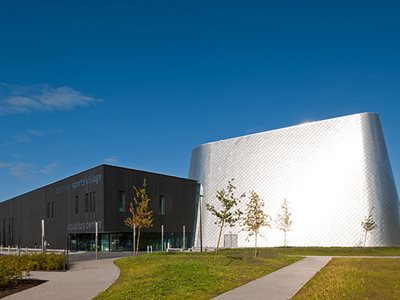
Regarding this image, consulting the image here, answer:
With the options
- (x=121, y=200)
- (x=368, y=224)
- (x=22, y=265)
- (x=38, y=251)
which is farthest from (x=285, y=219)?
(x=22, y=265)

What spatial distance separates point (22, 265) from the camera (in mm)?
17141

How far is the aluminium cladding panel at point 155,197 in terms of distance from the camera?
44.8m

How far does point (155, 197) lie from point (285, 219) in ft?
45.9

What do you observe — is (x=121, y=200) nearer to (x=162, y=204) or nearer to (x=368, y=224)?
(x=162, y=204)

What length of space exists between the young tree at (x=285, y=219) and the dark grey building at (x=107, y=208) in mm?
11085

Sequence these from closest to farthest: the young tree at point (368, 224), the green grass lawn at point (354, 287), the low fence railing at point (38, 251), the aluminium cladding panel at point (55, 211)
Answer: the green grass lawn at point (354, 287) → the low fence railing at point (38, 251) → the young tree at point (368, 224) → the aluminium cladding panel at point (55, 211)

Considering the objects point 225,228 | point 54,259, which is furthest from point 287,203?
point 54,259

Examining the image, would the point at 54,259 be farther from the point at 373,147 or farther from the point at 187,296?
the point at 373,147

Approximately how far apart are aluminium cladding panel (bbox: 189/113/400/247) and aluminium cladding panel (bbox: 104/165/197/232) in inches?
232

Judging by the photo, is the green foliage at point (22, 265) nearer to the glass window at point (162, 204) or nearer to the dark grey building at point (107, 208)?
the dark grey building at point (107, 208)

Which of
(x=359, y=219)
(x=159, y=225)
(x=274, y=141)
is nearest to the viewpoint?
(x=359, y=219)

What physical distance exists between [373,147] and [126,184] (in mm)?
25811

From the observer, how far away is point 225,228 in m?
57.3

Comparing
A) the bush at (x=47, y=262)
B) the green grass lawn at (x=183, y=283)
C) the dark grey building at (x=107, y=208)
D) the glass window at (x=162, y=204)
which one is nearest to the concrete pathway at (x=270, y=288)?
the green grass lawn at (x=183, y=283)
